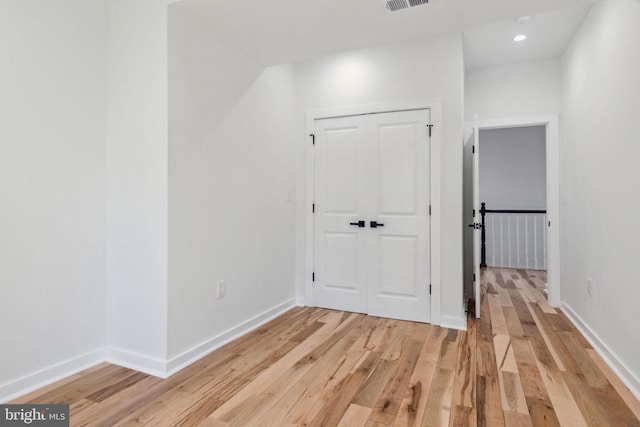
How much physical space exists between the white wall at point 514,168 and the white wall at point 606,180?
345 cm

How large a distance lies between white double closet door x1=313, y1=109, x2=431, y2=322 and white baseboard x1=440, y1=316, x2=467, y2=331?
0.48ft

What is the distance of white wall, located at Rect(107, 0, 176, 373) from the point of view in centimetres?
227

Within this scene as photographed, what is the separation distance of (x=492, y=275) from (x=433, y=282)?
10.1 feet

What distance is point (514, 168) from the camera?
274 inches

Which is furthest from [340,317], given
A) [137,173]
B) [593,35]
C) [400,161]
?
[593,35]

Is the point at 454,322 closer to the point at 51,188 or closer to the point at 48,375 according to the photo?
the point at 48,375

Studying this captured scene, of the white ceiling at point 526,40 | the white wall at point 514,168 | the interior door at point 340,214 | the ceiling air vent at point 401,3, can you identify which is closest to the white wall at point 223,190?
the interior door at point 340,214

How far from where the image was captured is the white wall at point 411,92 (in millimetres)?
3229

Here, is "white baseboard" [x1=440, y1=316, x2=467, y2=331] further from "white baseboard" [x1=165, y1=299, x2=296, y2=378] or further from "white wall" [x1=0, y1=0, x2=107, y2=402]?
"white wall" [x1=0, y1=0, x2=107, y2=402]

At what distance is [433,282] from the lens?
329 cm

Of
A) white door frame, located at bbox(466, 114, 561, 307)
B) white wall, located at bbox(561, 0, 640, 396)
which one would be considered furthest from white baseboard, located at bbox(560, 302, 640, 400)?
white door frame, located at bbox(466, 114, 561, 307)

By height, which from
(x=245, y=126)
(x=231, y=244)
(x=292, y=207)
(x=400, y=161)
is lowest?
(x=231, y=244)

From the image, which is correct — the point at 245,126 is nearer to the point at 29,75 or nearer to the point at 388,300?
the point at 29,75

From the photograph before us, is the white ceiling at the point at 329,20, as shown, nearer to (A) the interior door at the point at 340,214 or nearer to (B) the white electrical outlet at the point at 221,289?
(A) the interior door at the point at 340,214
